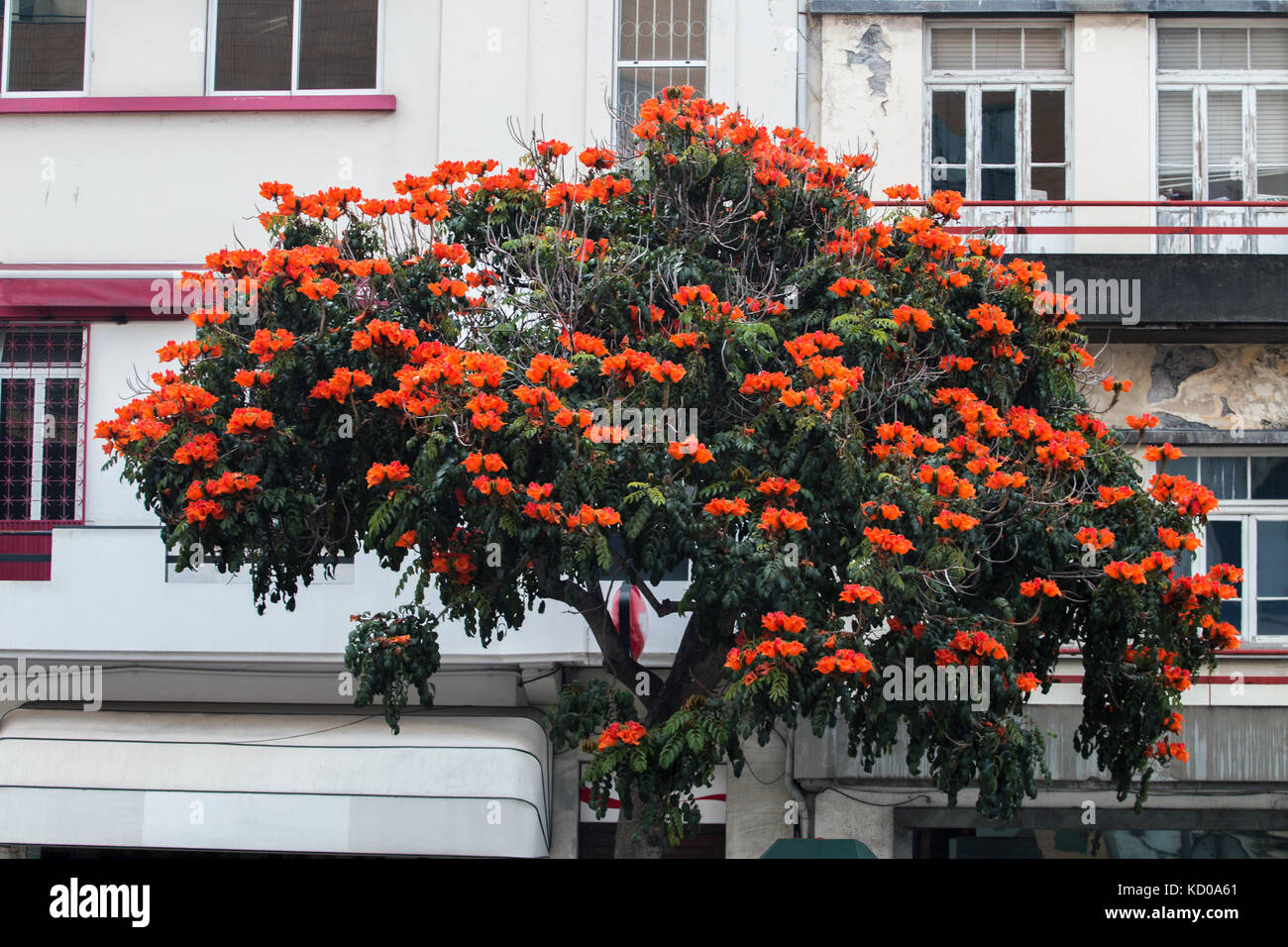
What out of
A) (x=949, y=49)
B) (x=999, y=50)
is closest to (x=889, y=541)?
(x=949, y=49)

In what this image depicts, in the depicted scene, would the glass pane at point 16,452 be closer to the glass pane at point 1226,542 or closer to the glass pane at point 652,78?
the glass pane at point 652,78

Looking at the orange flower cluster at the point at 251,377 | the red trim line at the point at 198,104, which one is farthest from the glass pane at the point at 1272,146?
the orange flower cluster at the point at 251,377

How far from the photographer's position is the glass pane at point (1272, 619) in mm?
11062

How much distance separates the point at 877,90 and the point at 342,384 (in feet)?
20.6

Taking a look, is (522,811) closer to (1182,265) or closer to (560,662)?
(560,662)

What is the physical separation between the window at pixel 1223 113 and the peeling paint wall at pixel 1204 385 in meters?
1.45

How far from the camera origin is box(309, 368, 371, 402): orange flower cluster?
24.1 ft

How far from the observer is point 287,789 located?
10133mm

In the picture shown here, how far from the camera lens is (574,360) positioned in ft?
24.6

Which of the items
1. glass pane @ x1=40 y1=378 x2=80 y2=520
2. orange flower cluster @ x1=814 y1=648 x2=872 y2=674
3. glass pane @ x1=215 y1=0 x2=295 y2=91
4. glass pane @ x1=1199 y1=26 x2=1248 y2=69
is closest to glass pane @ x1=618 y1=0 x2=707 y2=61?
glass pane @ x1=215 y1=0 x2=295 y2=91

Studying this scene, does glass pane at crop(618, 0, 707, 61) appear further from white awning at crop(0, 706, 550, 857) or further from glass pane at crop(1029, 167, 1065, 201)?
white awning at crop(0, 706, 550, 857)

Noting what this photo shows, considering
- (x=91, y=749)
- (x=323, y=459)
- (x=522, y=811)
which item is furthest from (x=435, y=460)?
(x=91, y=749)

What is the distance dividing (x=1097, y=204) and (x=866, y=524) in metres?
5.62

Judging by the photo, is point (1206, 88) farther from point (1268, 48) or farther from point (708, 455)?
point (708, 455)
